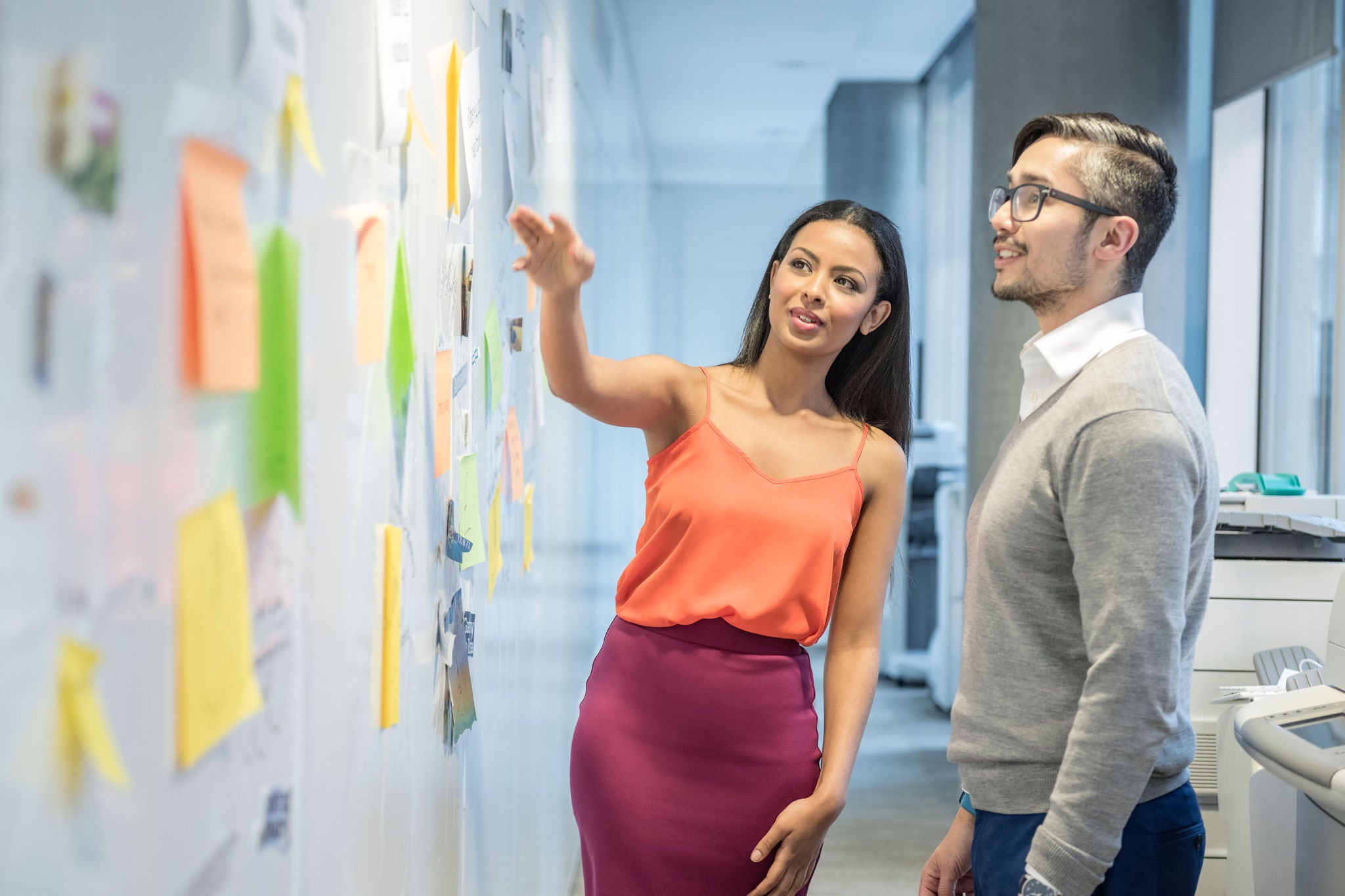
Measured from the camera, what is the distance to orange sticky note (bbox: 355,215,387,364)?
94 centimetres

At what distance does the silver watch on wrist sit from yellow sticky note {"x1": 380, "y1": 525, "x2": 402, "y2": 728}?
66 centimetres

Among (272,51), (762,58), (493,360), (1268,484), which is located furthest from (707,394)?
(762,58)

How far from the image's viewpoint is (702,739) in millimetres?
1476

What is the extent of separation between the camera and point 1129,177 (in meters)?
1.25

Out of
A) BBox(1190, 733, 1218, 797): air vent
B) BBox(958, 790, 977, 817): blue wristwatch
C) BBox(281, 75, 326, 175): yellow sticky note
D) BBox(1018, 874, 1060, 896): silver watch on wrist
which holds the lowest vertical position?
BBox(1190, 733, 1218, 797): air vent

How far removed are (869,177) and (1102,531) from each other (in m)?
6.65

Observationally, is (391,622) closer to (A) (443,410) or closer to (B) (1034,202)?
(A) (443,410)

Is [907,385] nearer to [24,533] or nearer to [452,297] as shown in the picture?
[452,297]

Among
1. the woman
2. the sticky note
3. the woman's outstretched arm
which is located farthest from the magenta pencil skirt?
the sticky note

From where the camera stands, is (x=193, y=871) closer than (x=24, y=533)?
No

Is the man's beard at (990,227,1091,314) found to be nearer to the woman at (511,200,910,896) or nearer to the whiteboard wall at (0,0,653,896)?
the woman at (511,200,910,896)

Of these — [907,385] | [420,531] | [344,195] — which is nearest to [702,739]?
[420,531]

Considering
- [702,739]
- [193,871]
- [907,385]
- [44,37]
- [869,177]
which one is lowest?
[702,739]

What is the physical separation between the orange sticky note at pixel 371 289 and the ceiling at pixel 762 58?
3.27 m
